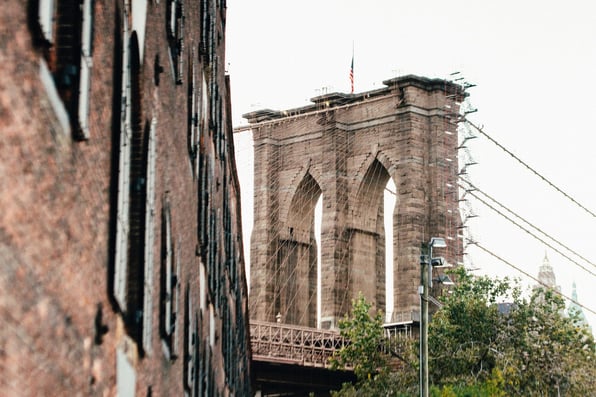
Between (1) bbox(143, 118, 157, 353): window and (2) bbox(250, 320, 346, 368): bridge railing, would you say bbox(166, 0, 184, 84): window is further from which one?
(2) bbox(250, 320, 346, 368): bridge railing

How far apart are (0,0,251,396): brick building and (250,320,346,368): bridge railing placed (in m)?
63.5

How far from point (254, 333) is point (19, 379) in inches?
2983

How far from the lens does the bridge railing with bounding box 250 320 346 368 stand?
255 feet

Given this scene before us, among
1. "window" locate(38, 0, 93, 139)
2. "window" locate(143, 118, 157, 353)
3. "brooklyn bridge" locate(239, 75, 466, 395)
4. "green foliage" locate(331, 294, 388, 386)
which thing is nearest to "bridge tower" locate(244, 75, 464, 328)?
"brooklyn bridge" locate(239, 75, 466, 395)

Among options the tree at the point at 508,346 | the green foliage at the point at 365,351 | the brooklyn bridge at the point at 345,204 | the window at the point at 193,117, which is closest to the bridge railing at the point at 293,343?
the brooklyn bridge at the point at 345,204

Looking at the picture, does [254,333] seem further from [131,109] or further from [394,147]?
[131,109]

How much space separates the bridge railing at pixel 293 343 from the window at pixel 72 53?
68.9 metres

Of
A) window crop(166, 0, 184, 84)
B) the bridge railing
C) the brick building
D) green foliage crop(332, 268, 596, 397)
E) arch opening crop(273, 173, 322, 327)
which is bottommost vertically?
the brick building

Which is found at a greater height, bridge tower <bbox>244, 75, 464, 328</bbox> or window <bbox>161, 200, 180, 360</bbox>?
bridge tower <bbox>244, 75, 464, 328</bbox>

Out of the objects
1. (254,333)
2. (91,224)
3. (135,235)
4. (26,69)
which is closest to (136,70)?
(135,235)

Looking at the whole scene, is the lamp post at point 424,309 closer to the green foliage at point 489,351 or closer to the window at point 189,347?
the window at point 189,347

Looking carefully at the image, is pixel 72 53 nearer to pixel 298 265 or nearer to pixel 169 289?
pixel 169 289

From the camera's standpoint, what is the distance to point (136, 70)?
9.25 metres

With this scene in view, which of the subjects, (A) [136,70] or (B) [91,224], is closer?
(B) [91,224]
